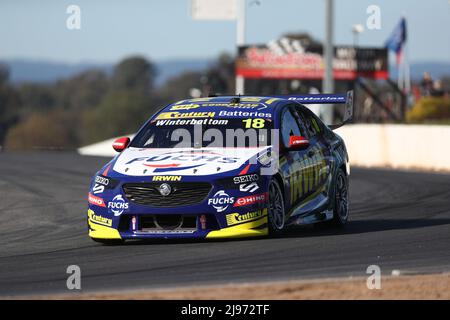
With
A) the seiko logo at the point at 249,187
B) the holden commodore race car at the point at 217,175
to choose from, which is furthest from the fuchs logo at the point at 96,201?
the seiko logo at the point at 249,187

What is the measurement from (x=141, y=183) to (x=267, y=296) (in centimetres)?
353

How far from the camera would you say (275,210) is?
12.4 metres

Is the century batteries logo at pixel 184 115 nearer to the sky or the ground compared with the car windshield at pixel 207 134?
nearer to the sky

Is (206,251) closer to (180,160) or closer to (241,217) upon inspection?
(241,217)

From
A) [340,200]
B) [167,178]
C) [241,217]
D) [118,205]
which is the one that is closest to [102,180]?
[118,205]

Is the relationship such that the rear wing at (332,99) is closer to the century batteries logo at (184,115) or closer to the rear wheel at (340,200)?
the rear wheel at (340,200)

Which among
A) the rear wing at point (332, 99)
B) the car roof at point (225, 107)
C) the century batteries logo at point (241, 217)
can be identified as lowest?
the century batteries logo at point (241, 217)

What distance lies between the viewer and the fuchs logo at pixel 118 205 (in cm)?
1199

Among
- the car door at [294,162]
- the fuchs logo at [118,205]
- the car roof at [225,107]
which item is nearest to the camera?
the fuchs logo at [118,205]

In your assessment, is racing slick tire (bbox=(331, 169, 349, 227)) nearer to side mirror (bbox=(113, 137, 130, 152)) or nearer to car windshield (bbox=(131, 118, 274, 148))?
car windshield (bbox=(131, 118, 274, 148))

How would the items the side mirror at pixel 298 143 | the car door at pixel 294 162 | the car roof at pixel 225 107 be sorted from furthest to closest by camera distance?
the car roof at pixel 225 107
the car door at pixel 294 162
the side mirror at pixel 298 143

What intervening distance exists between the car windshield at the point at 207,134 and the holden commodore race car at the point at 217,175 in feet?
0.03
